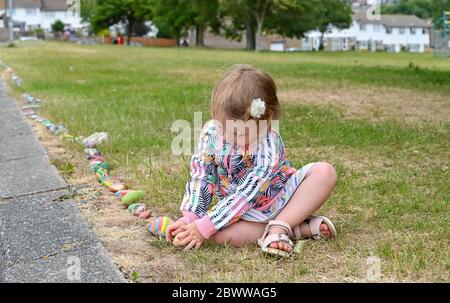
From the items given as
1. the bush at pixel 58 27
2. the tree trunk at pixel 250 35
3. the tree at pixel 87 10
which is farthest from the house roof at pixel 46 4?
the tree trunk at pixel 250 35

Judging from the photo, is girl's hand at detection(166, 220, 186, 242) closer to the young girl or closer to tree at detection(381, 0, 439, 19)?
the young girl

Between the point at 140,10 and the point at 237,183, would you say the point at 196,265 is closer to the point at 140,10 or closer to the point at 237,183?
the point at 237,183

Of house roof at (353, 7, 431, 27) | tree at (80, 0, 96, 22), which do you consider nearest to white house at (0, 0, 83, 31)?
tree at (80, 0, 96, 22)

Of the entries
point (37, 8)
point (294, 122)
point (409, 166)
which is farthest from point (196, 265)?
point (37, 8)

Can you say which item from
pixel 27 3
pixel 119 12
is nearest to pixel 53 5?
pixel 27 3

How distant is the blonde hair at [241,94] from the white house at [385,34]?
65247 millimetres

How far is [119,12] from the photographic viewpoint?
5044 cm

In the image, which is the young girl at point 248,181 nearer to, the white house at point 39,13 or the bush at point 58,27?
the bush at point 58,27

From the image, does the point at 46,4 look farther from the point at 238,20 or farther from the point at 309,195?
the point at 309,195

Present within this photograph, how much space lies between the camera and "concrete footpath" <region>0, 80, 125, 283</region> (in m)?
2.04

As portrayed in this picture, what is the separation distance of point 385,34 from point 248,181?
7375 cm

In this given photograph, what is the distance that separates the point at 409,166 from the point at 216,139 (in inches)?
67.7

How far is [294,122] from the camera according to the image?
5.40 metres

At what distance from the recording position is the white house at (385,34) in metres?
68.0
